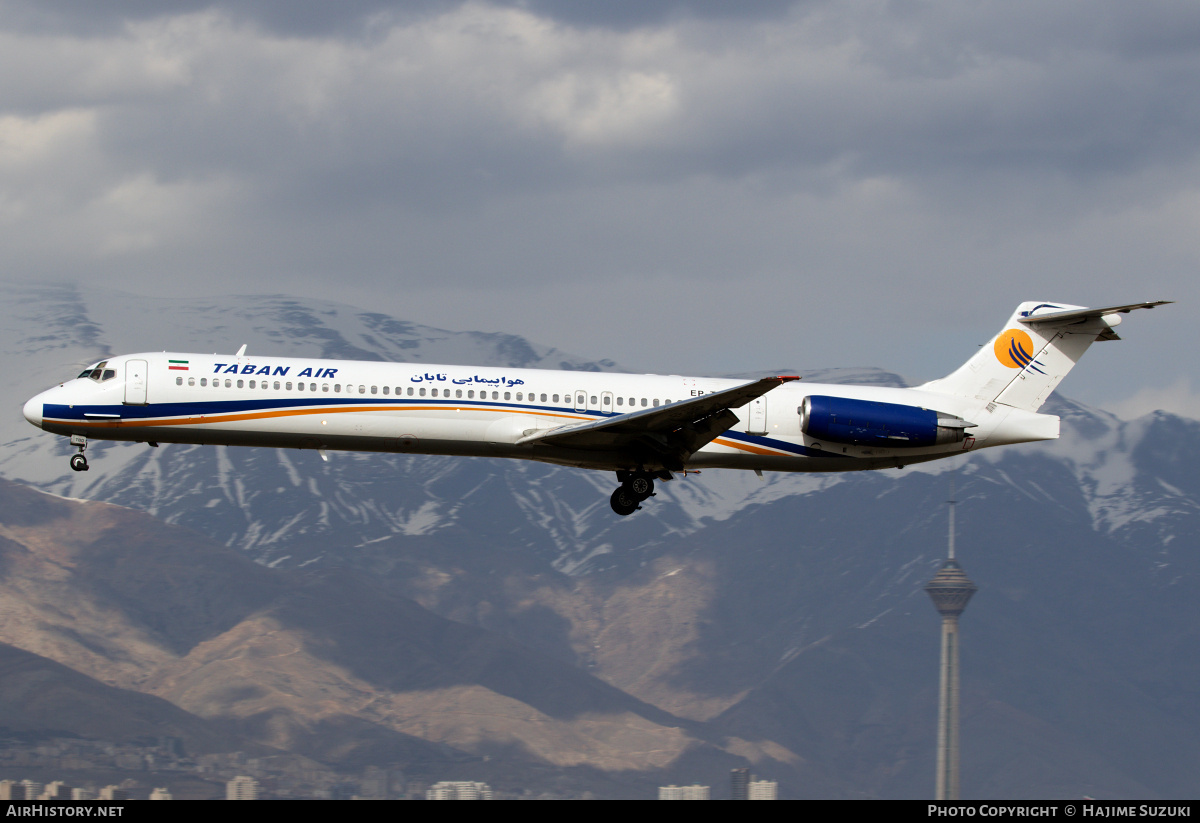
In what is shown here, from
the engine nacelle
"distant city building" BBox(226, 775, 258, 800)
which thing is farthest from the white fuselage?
"distant city building" BBox(226, 775, 258, 800)

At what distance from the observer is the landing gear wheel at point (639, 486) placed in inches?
1414

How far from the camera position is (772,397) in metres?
35.9

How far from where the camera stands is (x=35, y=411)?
34.2m

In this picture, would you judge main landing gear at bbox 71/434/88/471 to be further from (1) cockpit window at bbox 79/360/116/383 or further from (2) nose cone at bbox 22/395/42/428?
(1) cockpit window at bbox 79/360/116/383

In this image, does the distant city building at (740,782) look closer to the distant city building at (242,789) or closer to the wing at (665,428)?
the distant city building at (242,789)

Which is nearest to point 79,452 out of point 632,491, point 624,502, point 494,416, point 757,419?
point 494,416

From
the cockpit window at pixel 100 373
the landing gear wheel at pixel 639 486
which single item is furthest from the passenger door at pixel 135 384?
the landing gear wheel at pixel 639 486

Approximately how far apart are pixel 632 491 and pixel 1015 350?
36.9 feet

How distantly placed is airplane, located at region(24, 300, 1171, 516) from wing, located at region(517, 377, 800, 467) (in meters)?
0.05

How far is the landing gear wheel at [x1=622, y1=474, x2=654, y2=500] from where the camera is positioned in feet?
118

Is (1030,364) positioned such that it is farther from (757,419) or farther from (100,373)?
(100,373)
